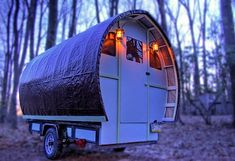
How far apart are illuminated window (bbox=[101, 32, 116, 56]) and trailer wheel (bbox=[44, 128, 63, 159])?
267 cm

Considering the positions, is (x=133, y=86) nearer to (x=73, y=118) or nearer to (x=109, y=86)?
(x=109, y=86)

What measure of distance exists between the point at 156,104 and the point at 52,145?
3.02 m

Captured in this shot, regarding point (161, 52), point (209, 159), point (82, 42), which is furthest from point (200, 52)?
point (82, 42)

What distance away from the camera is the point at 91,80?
6.28 metres

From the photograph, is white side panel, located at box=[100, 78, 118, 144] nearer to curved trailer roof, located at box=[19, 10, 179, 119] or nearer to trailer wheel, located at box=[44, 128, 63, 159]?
curved trailer roof, located at box=[19, 10, 179, 119]

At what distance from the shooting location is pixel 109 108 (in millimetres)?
7078

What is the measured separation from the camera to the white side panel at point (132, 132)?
24.1 feet

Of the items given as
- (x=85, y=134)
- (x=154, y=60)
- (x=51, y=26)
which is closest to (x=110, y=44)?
(x=154, y=60)

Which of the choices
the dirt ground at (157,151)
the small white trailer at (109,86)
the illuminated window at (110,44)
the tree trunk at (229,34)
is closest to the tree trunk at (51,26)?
the dirt ground at (157,151)

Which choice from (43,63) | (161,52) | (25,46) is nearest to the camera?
(161,52)

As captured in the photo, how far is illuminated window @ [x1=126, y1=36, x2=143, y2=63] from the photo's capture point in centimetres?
782

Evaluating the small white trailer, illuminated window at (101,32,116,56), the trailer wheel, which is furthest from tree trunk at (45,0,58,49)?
illuminated window at (101,32,116,56)

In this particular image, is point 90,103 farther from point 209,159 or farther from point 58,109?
point 209,159

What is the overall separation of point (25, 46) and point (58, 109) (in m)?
12.4
